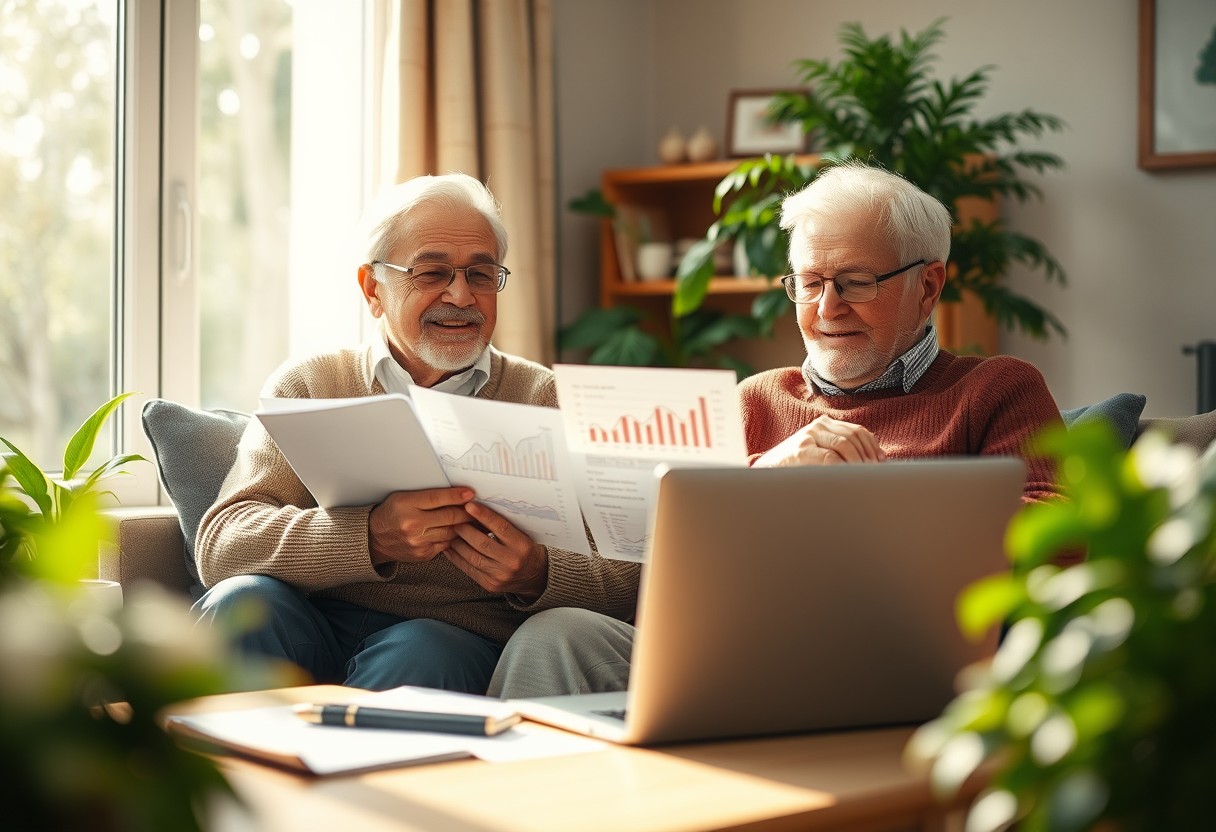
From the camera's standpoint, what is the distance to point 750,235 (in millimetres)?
3416

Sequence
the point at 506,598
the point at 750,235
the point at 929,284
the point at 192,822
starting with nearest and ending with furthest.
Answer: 1. the point at 192,822
2. the point at 506,598
3. the point at 929,284
4. the point at 750,235

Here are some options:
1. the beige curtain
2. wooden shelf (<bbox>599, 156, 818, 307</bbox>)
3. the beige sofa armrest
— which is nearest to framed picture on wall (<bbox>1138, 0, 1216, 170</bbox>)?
wooden shelf (<bbox>599, 156, 818, 307</bbox>)

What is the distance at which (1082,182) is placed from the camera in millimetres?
3721

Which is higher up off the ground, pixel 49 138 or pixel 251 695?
pixel 49 138

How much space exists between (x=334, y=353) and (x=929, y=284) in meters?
0.96

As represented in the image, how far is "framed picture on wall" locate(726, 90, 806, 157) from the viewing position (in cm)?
394

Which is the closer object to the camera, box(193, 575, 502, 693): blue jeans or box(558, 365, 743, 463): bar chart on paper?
box(558, 365, 743, 463): bar chart on paper

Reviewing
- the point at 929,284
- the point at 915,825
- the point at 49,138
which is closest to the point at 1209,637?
the point at 915,825

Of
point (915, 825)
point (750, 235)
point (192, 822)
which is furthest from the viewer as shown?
point (750, 235)

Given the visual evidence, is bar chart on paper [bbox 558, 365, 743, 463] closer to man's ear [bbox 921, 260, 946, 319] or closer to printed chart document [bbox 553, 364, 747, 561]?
printed chart document [bbox 553, 364, 747, 561]

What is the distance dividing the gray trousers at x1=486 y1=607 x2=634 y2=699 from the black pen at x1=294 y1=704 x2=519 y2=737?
380mm

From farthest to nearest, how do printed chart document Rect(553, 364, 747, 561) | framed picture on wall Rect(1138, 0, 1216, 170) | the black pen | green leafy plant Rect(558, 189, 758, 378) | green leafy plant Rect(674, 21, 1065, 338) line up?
green leafy plant Rect(558, 189, 758, 378)
framed picture on wall Rect(1138, 0, 1216, 170)
green leafy plant Rect(674, 21, 1065, 338)
printed chart document Rect(553, 364, 747, 561)
the black pen

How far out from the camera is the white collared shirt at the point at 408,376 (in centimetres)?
208

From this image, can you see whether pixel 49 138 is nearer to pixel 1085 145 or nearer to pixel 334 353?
pixel 334 353
